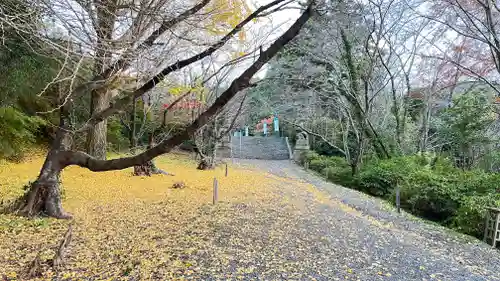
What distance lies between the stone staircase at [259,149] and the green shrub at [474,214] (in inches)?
594

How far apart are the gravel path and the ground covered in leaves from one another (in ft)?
0.04

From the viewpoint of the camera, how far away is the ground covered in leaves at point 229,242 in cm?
340

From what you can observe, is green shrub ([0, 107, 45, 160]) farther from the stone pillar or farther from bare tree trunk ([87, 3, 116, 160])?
the stone pillar

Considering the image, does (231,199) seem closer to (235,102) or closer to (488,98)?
(235,102)

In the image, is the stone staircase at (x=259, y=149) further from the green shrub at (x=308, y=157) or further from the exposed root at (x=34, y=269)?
the exposed root at (x=34, y=269)

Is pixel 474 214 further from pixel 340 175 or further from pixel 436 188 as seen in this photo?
pixel 340 175

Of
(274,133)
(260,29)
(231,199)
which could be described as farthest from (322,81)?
(274,133)

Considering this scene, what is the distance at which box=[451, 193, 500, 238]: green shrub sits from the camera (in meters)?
5.92

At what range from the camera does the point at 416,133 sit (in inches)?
617

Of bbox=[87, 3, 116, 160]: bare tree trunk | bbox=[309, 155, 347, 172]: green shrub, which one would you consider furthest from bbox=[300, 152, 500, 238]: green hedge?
bbox=[87, 3, 116, 160]: bare tree trunk

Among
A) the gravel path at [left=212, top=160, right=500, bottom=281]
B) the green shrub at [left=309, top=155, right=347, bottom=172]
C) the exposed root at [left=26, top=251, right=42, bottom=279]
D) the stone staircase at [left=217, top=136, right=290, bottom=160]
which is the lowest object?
the gravel path at [left=212, top=160, right=500, bottom=281]

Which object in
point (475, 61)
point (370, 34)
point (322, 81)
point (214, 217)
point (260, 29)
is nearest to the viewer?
point (214, 217)

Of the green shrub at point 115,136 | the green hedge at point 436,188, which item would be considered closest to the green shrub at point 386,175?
the green hedge at point 436,188

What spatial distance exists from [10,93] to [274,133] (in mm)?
22908
